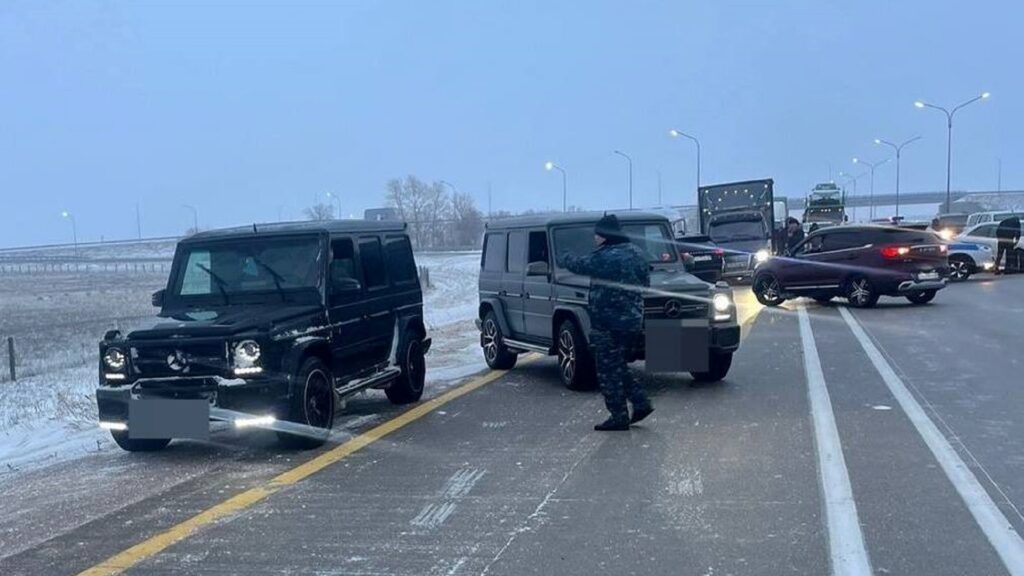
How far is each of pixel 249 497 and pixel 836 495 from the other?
13.2 feet

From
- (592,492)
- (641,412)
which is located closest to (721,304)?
(641,412)

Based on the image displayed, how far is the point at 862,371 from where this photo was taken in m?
11.8

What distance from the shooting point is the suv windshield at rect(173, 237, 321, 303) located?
898 centimetres

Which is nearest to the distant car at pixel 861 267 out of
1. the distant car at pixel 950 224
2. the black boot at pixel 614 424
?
the black boot at pixel 614 424

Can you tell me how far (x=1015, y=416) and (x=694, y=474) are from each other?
3778 millimetres

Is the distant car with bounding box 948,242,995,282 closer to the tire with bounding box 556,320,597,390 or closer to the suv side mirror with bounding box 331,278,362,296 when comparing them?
the tire with bounding box 556,320,597,390

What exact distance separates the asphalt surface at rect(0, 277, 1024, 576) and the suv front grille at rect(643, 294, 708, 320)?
0.89 meters

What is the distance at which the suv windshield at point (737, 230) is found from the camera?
31734 mm

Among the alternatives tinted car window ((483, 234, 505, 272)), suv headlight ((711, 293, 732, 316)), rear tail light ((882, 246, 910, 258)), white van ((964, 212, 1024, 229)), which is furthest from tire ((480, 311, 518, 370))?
white van ((964, 212, 1024, 229))

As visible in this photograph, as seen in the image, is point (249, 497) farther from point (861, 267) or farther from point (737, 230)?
point (737, 230)

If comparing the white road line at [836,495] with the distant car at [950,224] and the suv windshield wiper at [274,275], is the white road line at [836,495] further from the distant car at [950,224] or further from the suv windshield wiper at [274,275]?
the distant car at [950,224]

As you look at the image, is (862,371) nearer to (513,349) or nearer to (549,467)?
(513,349)

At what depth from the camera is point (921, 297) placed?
20.7 m

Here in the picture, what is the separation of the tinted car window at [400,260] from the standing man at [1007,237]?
23629mm
